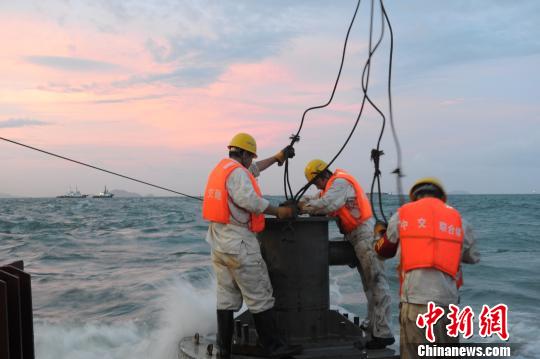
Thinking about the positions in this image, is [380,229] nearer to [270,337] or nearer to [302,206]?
[302,206]

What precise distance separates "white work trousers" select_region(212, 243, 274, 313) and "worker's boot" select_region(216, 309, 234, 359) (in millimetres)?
72

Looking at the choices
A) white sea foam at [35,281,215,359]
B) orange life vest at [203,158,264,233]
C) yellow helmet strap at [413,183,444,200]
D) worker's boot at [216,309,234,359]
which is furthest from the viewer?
white sea foam at [35,281,215,359]

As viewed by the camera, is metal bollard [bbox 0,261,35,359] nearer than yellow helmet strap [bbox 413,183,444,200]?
Yes

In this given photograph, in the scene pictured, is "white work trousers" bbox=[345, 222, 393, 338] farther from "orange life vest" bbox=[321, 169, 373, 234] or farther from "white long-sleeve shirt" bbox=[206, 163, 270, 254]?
→ "white long-sleeve shirt" bbox=[206, 163, 270, 254]

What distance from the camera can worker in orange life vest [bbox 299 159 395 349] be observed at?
596 centimetres

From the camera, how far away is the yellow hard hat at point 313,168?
6449 millimetres

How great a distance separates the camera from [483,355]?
833cm

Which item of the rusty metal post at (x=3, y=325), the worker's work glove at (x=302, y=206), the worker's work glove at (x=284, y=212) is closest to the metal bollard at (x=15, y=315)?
the rusty metal post at (x=3, y=325)

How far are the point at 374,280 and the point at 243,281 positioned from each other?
63.7 inches

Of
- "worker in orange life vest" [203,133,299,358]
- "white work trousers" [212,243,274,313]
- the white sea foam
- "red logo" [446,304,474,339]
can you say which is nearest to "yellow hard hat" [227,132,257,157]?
"worker in orange life vest" [203,133,299,358]

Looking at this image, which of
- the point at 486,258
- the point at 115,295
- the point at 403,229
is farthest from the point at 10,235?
the point at 403,229

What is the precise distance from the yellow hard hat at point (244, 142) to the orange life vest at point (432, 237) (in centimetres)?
169

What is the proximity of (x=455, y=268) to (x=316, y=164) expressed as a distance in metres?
2.39

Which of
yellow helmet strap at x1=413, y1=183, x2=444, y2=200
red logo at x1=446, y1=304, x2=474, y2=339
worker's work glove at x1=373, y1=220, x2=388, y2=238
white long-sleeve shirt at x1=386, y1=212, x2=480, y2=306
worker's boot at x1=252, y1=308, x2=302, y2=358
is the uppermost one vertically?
yellow helmet strap at x1=413, y1=183, x2=444, y2=200
